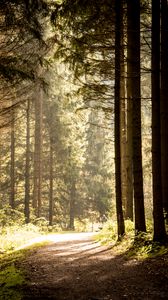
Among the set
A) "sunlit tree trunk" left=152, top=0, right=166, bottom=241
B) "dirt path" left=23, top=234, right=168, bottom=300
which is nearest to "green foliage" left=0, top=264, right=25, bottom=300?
"dirt path" left=23, top=234, right=168, bottom=300

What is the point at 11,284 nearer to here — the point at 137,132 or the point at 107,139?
the point at 137,132

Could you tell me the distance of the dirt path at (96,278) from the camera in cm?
650

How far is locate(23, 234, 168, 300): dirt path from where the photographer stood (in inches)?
256

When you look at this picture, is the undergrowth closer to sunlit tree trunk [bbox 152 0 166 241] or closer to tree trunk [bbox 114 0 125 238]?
sunlit tree trunk [bbox 152 0 166 241]

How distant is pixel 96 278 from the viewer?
7.97 meters

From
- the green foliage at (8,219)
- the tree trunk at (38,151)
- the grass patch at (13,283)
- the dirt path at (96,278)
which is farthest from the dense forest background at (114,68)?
the grass patch at (13,283)

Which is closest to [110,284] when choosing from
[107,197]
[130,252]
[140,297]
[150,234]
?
[140,297]

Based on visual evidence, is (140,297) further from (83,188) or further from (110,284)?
(83,188)

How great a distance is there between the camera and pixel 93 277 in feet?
26.6

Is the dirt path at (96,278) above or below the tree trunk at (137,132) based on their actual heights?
below

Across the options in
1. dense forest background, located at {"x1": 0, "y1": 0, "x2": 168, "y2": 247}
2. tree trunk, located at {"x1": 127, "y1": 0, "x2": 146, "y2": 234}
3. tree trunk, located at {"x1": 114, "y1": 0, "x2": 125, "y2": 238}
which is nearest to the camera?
dense forest background, located at {"x1": 0, "y1": 0, "x2": 168, "y2": 247}

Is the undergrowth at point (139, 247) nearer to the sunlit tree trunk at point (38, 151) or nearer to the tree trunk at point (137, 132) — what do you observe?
the tree trunk at point (137, 132)

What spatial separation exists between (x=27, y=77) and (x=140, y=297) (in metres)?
7.24

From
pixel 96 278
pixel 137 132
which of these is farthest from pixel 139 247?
pixel 137 132
